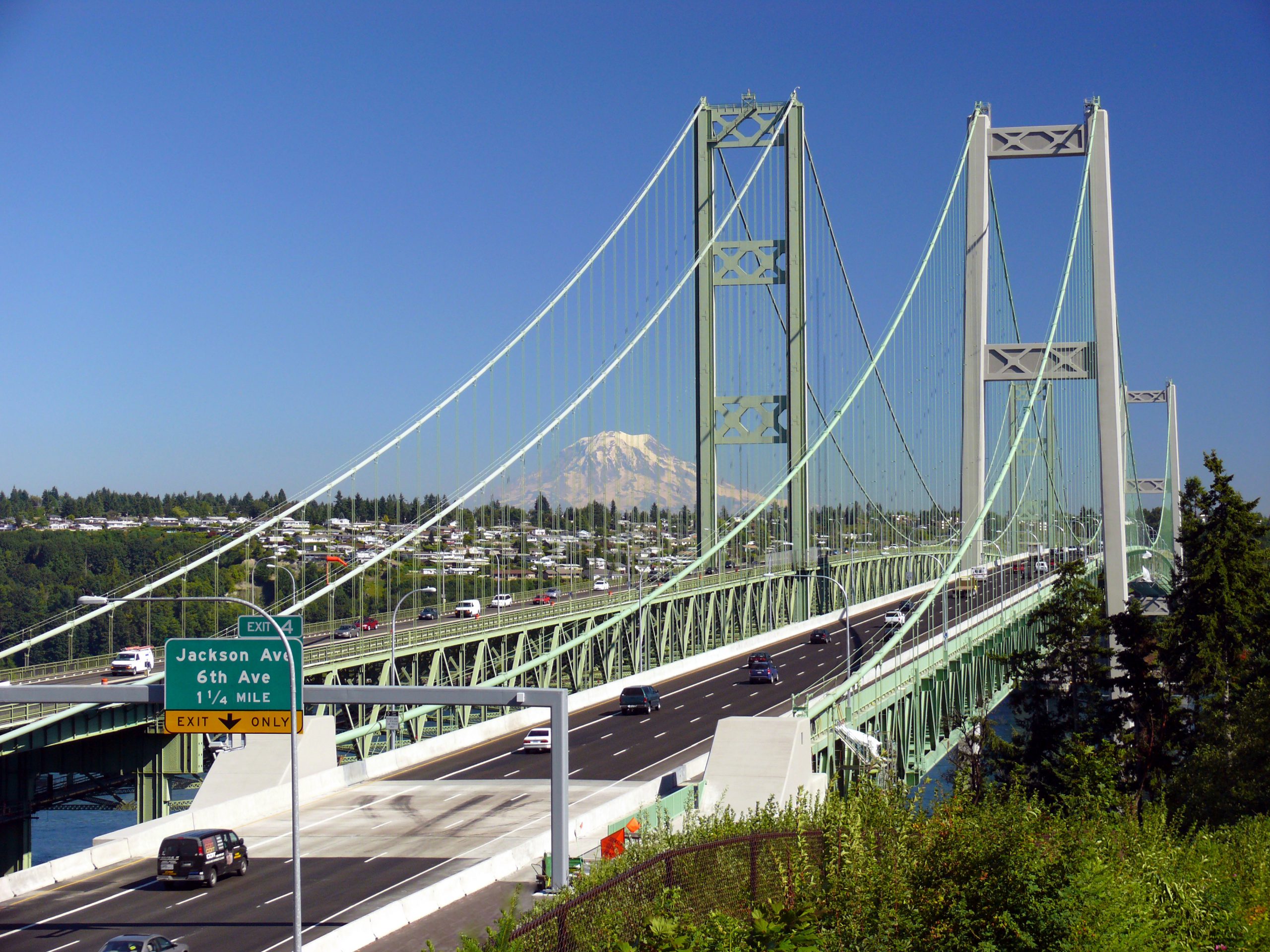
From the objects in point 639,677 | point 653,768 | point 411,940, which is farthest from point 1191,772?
point 411,940

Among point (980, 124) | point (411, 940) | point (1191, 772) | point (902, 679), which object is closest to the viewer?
point (411, 940)

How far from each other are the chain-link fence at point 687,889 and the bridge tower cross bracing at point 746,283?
154ft

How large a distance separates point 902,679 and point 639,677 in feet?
37.7

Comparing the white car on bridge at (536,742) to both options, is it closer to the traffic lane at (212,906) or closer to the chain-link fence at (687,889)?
the traffic lane at (212,906)

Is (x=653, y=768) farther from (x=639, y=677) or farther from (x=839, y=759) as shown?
(x=639, y=677)

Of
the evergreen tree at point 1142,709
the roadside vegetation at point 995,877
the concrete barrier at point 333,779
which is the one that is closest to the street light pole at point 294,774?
the roadside vegetation at point 995,877

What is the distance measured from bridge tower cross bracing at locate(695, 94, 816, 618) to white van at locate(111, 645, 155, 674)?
24.5 m

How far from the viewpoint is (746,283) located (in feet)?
207

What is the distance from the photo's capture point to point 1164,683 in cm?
4706

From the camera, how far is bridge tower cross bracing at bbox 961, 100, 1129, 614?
4981cm

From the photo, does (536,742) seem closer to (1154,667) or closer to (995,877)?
(1154,667)

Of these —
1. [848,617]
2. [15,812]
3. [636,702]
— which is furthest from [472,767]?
[15,812]

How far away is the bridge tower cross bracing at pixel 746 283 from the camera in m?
62.7

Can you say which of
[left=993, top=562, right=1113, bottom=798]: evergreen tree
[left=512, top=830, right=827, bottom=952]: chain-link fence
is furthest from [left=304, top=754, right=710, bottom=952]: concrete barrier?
[left=993, top=562, right=1113, bottom=798]: evergreen tree
